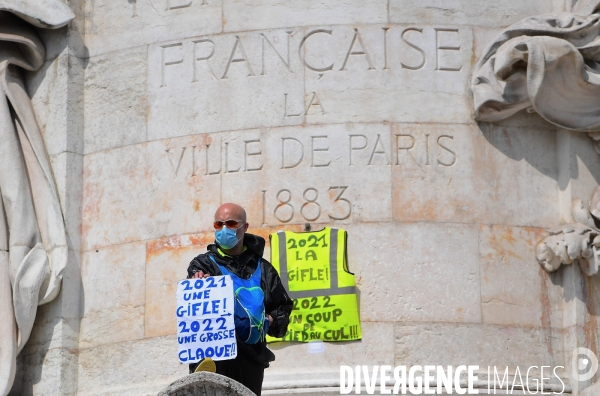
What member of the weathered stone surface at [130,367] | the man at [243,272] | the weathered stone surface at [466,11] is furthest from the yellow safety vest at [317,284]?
the man at [243,272]

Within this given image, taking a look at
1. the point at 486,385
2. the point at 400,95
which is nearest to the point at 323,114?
the point at 400,95

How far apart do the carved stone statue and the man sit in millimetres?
4477

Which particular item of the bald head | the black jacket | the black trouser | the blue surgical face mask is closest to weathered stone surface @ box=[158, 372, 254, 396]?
the black trouser

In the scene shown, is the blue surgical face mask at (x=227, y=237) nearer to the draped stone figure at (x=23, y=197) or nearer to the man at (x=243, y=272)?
the man at (x=243, y=272)

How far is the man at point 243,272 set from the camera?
41.5 ft

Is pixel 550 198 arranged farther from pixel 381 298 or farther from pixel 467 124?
pixel 381 298

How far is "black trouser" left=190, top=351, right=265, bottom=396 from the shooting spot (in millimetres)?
12633

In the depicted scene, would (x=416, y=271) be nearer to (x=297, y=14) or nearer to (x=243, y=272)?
(x=297, y=14)

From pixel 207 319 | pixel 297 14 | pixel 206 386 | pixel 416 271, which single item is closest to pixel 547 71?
pixel 416 271

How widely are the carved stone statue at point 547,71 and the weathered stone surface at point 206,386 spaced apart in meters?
5.73

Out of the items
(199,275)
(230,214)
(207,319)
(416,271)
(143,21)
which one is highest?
(143,21)

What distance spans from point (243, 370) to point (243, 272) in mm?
786

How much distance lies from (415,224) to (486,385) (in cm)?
181

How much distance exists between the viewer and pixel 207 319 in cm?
1249
